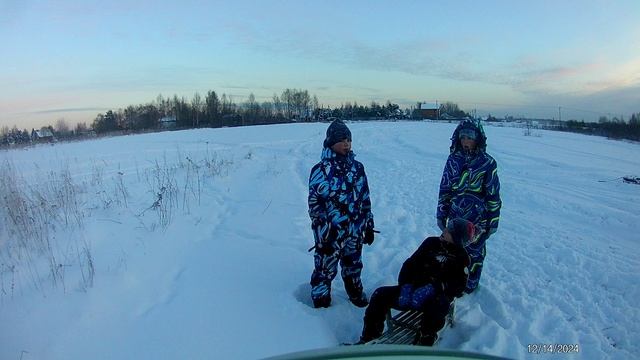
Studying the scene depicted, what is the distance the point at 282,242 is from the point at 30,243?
3448mm

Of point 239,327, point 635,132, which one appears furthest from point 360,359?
point 635,132

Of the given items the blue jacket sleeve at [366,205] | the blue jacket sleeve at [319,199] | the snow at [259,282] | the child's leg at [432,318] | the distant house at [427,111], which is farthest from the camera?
the distant house at [427,111]

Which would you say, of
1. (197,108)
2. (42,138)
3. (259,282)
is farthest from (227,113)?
(259,282)

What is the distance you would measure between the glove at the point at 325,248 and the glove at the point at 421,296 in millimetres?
964

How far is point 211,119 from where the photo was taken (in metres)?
84.4

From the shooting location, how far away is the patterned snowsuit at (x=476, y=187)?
4316 millimetres

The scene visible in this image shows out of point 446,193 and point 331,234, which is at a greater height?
point 446,193

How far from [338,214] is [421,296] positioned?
109 cm

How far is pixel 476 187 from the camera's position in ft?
14.3

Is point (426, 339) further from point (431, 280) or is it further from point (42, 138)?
point (42, 138)

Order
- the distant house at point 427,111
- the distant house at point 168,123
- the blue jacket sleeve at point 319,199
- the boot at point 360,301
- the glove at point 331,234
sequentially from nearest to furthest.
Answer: the blue jacket sleeve at point 319,199, the glove at point 331,234, the boot at point 360,301, the distant house at point 168,123, the distant house at point 427,111

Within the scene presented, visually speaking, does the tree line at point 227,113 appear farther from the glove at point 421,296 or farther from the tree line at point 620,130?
the glove at point 421,296
